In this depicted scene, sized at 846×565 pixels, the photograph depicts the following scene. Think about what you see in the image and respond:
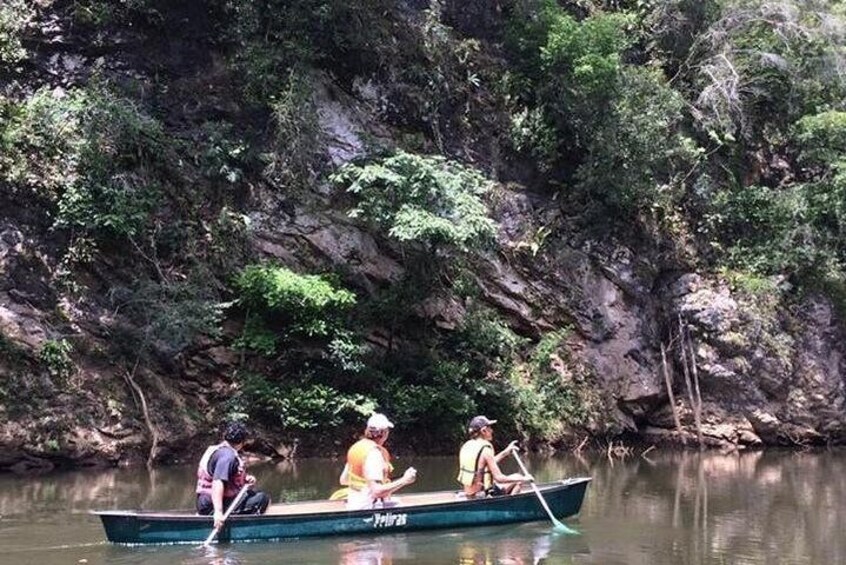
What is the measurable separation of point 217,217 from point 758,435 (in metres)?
12.8

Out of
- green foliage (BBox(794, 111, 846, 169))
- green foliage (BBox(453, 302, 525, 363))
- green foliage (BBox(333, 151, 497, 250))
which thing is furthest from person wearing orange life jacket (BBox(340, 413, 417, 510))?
green foliage (BBox(794, 111, 846, 169))

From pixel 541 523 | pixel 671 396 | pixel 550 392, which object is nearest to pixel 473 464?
pixel 541 523

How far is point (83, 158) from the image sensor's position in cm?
1565

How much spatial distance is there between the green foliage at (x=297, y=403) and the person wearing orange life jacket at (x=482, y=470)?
18.0ft

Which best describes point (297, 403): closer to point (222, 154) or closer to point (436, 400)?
point (436, 400)

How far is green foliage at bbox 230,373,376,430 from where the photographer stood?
15.6 m

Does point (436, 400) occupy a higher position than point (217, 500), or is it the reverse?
point (436, 400)

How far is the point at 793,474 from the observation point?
16.4 m

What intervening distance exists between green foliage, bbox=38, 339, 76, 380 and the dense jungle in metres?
0.07

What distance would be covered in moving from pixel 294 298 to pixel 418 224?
2.55 m

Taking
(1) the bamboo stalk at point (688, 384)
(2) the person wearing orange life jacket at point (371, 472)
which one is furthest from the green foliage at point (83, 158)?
(1) the bamboo stalk at point (688, 384)

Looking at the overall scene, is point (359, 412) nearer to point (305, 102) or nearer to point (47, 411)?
point (47, 411)

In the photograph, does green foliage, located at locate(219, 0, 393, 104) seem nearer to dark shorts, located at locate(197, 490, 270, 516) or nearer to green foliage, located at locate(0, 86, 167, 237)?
green foliage, located at locate(0, 86, 167, 237)

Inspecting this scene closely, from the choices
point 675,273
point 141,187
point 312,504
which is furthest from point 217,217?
point 675,273
